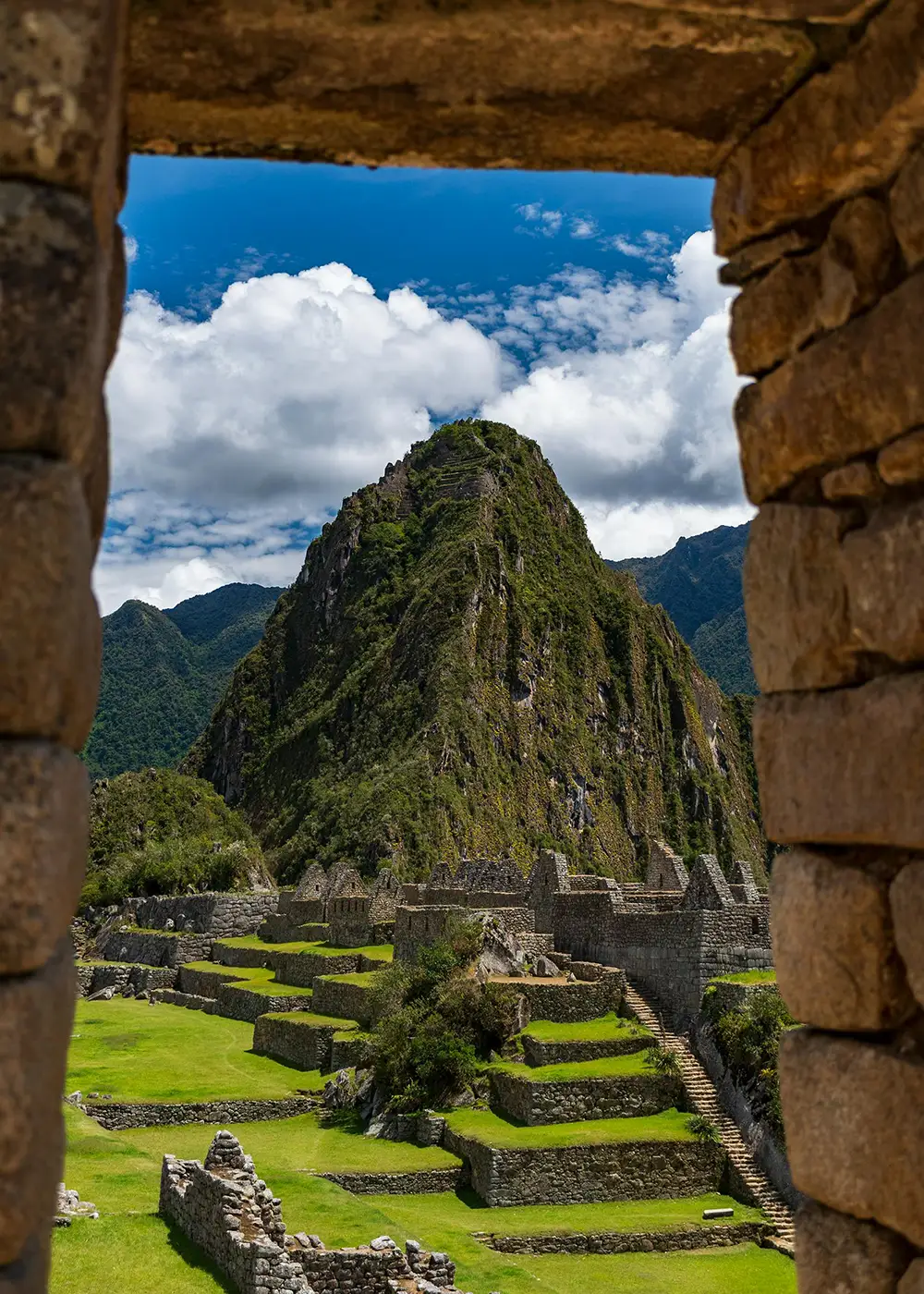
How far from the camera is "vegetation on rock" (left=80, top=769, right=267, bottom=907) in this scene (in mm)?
49062

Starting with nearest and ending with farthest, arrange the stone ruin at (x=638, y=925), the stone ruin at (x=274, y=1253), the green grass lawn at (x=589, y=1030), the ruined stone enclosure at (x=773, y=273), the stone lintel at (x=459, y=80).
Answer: the ruined stone enclosure at (x=773, y=273) < the stone lintel at (x=459, y=80) < the stone ruin at (x=274, y=1253) < the green grass lawn at (x=589, y=1030) < the stone ruin at (x=638, y=925)

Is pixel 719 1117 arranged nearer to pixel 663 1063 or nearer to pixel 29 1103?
pixel 663 1063

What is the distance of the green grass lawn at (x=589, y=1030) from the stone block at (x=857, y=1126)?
15.6 m

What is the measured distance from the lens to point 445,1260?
10883 millimetres

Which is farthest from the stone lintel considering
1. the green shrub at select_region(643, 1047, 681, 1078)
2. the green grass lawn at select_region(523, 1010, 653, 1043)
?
the green grass lawn at select_region(523, 1010, 653, 1043)

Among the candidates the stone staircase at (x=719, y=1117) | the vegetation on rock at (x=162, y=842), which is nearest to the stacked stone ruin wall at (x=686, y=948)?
the stone staircase at (x=719, y=1117)

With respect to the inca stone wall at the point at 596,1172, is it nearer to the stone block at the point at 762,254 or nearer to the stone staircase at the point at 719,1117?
the stone staircase at the point at 719,1117

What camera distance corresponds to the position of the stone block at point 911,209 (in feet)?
10.1

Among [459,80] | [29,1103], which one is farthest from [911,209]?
[29,1103]

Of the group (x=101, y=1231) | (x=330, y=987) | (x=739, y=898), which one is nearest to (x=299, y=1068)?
(x=330, y=987)

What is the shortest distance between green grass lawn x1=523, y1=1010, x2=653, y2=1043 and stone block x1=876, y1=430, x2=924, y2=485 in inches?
634

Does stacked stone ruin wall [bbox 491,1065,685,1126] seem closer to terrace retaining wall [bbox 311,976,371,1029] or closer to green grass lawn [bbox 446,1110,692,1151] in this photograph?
green grass lawn [bbox 446,1110,692,1151]

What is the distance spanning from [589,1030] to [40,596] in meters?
17.8

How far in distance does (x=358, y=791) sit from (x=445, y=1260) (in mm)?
100800
